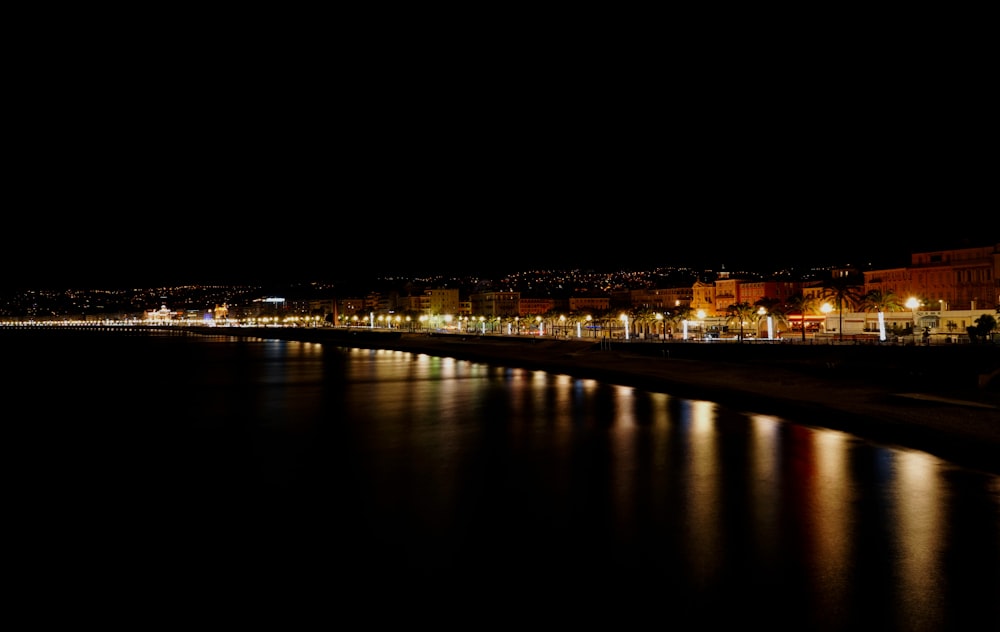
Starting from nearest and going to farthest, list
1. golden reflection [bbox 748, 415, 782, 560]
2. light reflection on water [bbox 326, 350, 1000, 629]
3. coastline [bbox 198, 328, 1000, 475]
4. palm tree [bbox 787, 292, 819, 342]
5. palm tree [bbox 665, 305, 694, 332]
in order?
light reflection on water [bbox 326, 350, 1000, 629] → golden reflection [bbox 748, 415, 782, 560] → coastline [bbox 198, 328, 1000, 475] → palm tree [bbox 787, 292, 819, 342] → palm tree [bbox 665, 305, 694, 332]

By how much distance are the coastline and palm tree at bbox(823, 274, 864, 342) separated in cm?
871

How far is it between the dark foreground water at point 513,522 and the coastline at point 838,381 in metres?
0.75

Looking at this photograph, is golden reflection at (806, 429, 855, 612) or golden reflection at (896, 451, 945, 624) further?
golden reflection at (806, 429, 855, 612)

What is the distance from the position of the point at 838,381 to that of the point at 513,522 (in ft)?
53.0

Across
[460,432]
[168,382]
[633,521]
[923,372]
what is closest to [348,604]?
[633,521]

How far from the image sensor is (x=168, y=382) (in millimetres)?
36719

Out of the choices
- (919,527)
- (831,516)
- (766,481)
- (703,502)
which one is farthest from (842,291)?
(919,527)

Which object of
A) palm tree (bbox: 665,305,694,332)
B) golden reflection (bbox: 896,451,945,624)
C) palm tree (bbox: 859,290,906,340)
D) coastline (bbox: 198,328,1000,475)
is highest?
palm tree (bbox: 859,290,906,340)

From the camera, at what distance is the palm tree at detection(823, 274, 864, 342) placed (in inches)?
1827

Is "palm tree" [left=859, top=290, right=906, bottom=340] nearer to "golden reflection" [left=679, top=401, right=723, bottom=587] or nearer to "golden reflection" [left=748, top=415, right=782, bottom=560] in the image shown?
"golden reflection" [left=748, top=415, right=782, bottom=560]

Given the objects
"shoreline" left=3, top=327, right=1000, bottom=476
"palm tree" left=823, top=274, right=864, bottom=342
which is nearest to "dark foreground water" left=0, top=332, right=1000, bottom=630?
"shoreline" left=3, top=327, right=1000, bottom=476

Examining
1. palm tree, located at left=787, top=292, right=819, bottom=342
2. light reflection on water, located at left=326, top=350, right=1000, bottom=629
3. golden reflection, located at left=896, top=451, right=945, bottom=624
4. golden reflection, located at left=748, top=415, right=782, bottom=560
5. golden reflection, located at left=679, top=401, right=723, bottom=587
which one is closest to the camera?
golden reflection, located at left=896, top=451, right=945, bottom=624

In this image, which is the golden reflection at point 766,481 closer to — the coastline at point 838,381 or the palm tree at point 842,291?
the coastline at point 838,381

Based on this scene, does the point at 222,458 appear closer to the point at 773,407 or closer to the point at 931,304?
the point at 773,407
